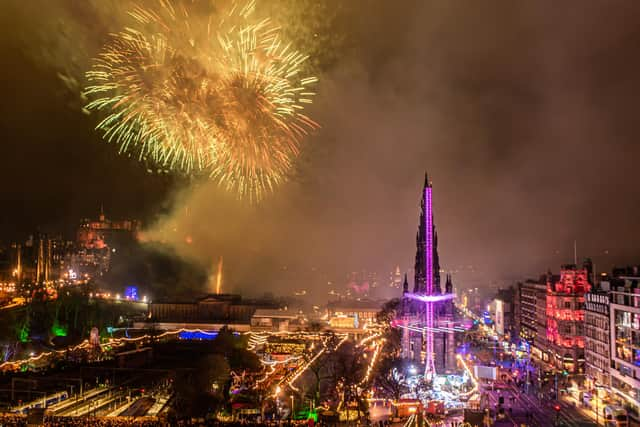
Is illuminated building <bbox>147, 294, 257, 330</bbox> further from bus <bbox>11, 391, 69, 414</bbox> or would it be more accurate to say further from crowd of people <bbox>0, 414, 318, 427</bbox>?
crowd of people <bbox>0, 414, 318, 427</bbox>

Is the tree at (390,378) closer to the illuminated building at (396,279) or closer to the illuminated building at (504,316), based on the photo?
the illuminated building at (504,316)

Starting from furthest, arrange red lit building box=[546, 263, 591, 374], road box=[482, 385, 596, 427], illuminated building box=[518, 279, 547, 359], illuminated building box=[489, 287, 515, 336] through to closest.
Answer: illuminated building box=[489, 287, 515, 336]
illuminated building box=[518, 279, 547, 359]
red lit building box=[546, 263, 591, 374]
road box=[482, 385, 596, 427]

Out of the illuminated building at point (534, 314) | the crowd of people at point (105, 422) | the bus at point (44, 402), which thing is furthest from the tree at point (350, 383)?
the illuminated building at point (534, 314)

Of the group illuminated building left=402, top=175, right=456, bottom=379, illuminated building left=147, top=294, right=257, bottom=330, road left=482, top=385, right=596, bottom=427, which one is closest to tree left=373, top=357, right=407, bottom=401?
illuminated building left=402, top=175, right=456, bottom=379

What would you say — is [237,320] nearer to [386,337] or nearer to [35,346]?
[386,337]

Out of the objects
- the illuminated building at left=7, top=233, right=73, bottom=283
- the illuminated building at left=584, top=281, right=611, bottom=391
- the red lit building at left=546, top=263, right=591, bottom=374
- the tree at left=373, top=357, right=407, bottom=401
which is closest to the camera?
the tree at left=373, top=357, right=407, bottom=401

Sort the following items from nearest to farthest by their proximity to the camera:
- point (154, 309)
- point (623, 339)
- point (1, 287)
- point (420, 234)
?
point (623, 339) → point (420, 234) → point (1, 287) → point (154, 309)

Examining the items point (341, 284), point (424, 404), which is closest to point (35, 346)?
point (424, 404)
